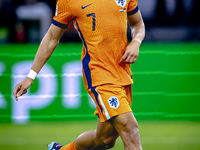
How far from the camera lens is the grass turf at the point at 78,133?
14.8 feet

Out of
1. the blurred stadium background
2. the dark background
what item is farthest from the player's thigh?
the dark background

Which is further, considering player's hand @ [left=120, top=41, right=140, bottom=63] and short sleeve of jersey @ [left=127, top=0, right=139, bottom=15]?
short sleeve of jersey @ [left=127, top=0, right=139, bottom=15]

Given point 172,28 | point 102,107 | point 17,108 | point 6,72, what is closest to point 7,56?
point 6,72

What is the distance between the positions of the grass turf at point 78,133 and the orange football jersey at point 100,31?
6.18 feet

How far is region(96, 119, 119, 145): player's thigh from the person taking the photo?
289cm

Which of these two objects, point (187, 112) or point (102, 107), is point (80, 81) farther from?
point (102, 107)

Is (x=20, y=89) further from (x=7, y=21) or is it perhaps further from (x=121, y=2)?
(x=7, y=21)

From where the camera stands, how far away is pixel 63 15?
2768mm

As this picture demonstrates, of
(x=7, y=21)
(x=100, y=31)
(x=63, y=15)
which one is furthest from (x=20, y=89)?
(x=7, y=21)

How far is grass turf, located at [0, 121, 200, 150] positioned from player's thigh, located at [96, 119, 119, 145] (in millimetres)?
1467

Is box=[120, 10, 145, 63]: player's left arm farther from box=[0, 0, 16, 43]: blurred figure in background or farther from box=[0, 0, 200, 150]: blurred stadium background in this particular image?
box=[0, 0, 16, 43]: blurred figure in background

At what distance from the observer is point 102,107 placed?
8.95 ft

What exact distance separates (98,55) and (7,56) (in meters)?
3.50

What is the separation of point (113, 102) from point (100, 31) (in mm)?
566
